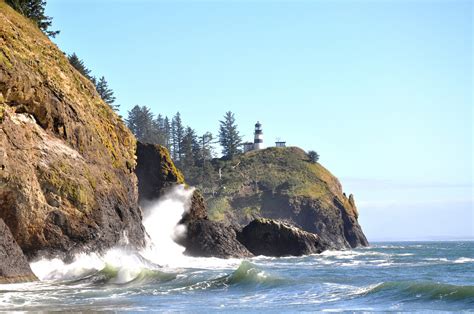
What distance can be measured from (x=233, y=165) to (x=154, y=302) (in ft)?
332

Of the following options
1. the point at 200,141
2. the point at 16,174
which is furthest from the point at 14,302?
the point at 200,141

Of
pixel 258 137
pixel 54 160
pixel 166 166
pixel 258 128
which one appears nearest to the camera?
pixel 54 160

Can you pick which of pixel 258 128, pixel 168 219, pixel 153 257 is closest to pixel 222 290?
pixel 153 257

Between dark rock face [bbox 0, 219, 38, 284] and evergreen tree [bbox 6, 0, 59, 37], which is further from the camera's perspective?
evergreen tree [bbox 6, 0, 59, 37]

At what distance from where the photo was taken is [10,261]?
28812 mm

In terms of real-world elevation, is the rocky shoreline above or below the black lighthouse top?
below

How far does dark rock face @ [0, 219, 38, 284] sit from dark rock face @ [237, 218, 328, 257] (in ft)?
112

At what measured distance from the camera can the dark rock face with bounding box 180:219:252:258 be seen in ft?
180

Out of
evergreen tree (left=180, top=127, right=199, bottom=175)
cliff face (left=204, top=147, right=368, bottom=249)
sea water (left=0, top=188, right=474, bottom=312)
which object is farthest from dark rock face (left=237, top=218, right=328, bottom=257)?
evergreen tree (left=180, top=127, right=199, bottom=175)

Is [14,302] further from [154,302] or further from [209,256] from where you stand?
[209,256]

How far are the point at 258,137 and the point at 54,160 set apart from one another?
342ft

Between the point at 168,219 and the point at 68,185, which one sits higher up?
the point at 68,185

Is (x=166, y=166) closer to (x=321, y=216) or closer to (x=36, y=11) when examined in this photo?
(x=36, y=11)

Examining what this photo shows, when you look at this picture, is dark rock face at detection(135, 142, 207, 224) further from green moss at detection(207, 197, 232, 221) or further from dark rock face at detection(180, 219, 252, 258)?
green moss at detection(207, 197, 232, 221)
